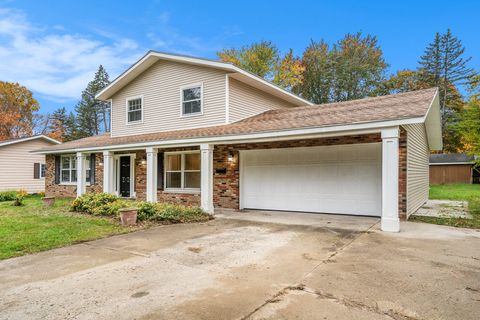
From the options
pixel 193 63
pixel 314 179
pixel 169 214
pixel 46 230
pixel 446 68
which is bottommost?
pixel 46 230

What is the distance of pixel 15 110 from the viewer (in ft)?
97.1

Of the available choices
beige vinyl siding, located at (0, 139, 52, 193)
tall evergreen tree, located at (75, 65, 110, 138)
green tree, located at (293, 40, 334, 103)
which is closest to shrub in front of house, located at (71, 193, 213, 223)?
beige vinyl siding, located at (0, 139, 52, 193)

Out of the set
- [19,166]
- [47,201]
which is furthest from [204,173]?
[19,166]

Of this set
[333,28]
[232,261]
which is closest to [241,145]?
[232,261]

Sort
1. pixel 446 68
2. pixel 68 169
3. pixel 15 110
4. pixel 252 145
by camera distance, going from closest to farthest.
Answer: pixel 252 145
pixel 68 169
pixel 15 110
pixel 446 68

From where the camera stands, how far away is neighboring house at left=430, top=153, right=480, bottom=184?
85.6ft

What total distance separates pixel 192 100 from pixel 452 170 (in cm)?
2549

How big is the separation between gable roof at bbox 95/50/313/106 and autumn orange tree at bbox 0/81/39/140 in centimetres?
2099

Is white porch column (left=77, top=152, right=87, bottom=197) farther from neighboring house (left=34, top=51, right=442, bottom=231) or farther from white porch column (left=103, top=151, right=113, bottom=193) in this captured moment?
white porch column (left=103, top=151, right=113, bottom=193)

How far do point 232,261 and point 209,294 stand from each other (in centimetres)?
130

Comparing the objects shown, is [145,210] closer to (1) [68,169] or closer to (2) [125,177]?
(2) [125,177]

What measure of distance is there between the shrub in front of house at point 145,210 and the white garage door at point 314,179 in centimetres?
243

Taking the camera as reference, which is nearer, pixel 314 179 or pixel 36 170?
pixel 314 179

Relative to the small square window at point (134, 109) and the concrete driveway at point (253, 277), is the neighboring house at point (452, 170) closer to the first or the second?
the concrete driveway at point (253, 277)
